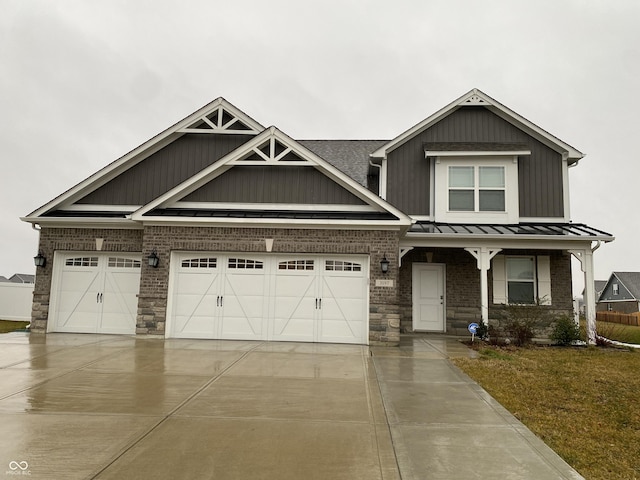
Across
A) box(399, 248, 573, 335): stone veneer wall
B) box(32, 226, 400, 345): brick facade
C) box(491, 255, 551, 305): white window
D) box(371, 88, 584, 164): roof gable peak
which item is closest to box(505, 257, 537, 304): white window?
box(491, 255, 551, 305): white window

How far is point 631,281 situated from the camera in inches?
1921

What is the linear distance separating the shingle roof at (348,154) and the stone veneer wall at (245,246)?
501 centimetres

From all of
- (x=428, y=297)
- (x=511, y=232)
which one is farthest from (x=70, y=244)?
(x=511, y=232)

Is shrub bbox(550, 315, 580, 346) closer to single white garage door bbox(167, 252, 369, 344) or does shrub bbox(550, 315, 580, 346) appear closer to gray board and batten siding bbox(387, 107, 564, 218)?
gray board and batten siding bbox(387, 107, 564, 218)

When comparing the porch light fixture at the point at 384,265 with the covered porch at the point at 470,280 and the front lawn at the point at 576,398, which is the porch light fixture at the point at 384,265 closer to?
the covered porch at the point at 470,280

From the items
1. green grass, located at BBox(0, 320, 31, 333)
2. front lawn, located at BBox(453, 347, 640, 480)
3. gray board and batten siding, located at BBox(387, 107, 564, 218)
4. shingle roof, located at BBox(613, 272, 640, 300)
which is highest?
gray board and batten siding, located at BBox(387, 107, 564, 218)

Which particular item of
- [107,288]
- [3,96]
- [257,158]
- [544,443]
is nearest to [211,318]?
[107,288]

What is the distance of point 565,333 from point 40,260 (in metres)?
14.7

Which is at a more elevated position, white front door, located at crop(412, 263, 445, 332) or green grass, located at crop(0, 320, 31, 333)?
white front door, located at crop(412, 263, 445, 332)

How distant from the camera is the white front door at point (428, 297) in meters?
15.0

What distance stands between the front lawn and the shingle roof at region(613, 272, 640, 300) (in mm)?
42953

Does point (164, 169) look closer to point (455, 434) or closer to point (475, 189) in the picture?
point (475, 189)

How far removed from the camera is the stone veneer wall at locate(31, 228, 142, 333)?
515 inches

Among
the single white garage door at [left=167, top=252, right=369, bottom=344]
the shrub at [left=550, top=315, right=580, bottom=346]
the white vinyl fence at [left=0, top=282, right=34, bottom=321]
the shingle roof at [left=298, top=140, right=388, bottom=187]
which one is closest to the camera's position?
the single white garage door at [left=167, top=252, right=369, bottom=344]
